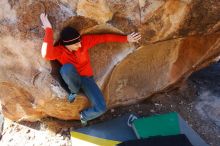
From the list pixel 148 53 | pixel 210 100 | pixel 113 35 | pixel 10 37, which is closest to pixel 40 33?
pixel 10 37

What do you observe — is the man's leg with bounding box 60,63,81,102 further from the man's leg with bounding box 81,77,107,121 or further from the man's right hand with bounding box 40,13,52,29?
the man's right hand with bounding box 40,13,52,29

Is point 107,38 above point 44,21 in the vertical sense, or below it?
below

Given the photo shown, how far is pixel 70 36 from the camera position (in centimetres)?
491

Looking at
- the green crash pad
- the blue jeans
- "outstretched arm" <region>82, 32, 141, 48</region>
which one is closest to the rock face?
"outstretched arm" <region>82, 32, 141, 48</region>

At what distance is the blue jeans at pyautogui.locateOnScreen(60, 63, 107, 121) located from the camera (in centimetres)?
507

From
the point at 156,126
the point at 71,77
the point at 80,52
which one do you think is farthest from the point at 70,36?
the point at 156,126

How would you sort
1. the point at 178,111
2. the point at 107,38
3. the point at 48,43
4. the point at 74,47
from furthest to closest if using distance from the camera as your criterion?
the point at 178,111 → the point at 107,38 → the point at 74,47 → the point at 48,43

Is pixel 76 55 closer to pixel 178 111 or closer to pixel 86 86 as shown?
pixel 86 86

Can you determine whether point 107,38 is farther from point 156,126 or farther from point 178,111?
point 178,111

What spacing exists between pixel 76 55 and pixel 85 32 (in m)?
0.31

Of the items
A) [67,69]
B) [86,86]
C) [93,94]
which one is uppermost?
[67,69]

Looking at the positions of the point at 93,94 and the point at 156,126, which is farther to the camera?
the point at 156,126

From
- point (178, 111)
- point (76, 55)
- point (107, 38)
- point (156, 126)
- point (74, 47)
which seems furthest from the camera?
point (178, 111)

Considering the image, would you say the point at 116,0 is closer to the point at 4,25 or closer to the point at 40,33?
the point at 40,33
